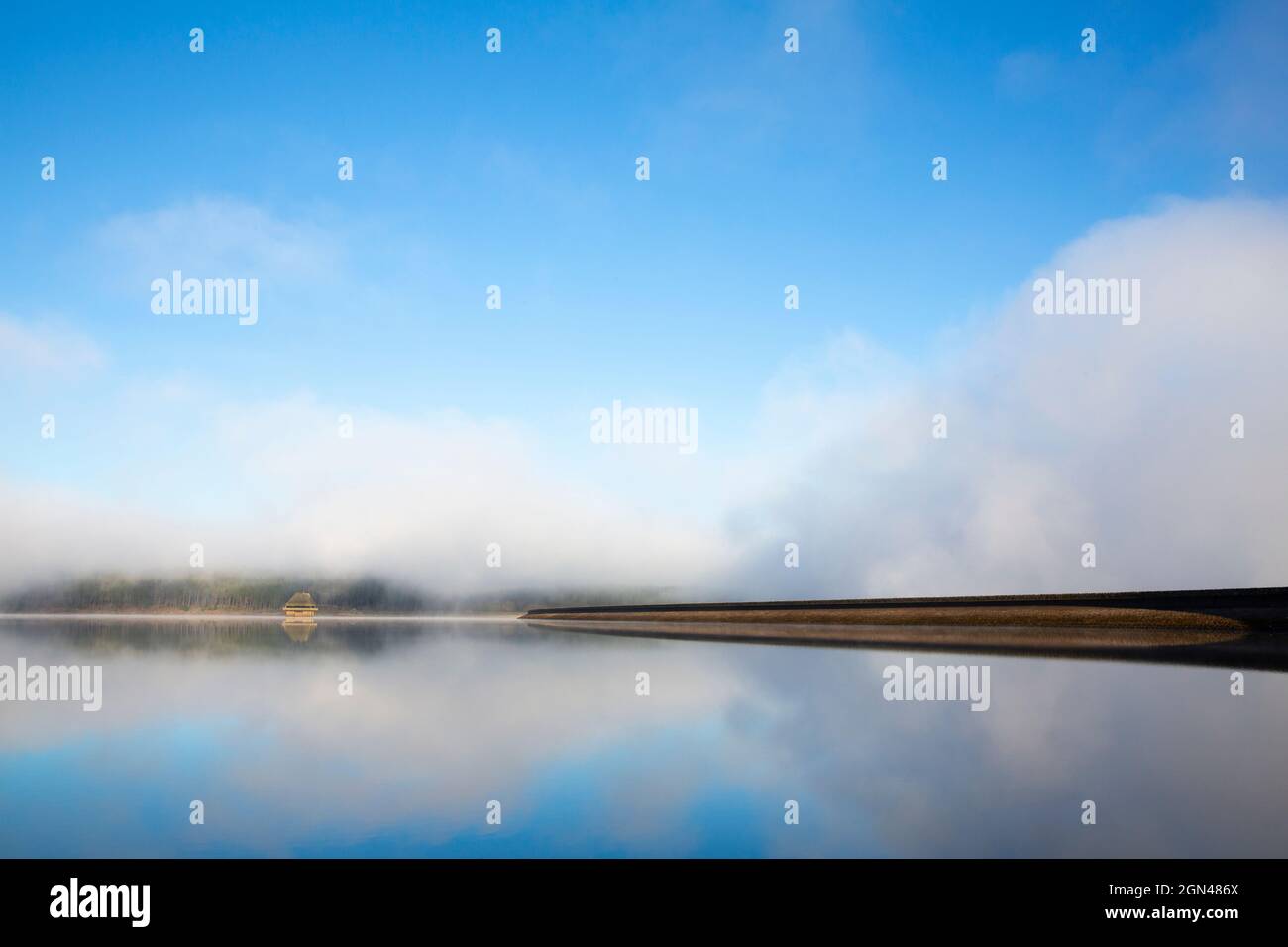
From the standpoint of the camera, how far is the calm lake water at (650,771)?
22.6ft

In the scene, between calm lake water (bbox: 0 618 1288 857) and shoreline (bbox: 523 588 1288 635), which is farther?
shoreline (bbox: 523 588 1288 635)

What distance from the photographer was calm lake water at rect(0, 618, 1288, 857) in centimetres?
689

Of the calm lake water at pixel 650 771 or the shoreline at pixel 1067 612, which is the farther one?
the shoreline at pixel 1067 612

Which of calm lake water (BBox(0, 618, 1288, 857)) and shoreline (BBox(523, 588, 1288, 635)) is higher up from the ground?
calm lake water (BBox(0, 618, 1288, 857))

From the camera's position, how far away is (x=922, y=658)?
2389 cm

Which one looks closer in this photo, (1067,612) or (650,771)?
(650,771)

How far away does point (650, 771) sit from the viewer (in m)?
9.38

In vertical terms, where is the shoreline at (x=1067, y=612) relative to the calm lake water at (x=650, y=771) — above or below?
below
